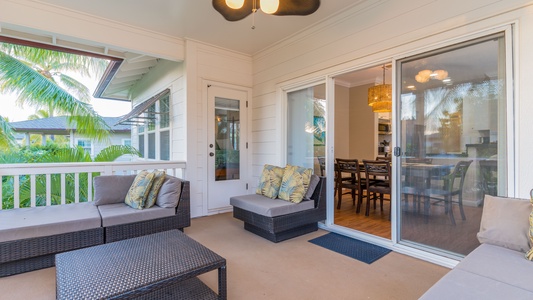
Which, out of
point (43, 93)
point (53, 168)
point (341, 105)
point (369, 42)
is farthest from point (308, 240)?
point (43, 93)

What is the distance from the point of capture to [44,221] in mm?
2400

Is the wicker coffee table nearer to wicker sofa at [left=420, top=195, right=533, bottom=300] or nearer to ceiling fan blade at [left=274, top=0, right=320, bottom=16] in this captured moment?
wicker sofa at [left=420, top=195, right=533, bottom=300]

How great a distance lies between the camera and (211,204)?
14.7ft

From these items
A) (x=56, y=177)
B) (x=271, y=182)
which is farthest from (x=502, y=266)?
(x=56, y=177)

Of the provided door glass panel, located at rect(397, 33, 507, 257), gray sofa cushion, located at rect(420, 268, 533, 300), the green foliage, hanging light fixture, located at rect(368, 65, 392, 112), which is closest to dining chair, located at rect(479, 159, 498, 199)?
door glass panel, located at rect(397, 33, 507, 257)

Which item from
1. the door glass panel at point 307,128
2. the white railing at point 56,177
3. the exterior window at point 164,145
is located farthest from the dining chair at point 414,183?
the exterior window at point 164,145

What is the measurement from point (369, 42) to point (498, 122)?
5.20ft

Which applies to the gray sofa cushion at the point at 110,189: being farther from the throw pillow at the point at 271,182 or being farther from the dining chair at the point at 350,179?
the dining chair at the point at 350,179

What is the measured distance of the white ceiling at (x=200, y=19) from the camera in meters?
3.21

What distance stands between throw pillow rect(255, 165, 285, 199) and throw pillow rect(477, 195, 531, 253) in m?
2.21

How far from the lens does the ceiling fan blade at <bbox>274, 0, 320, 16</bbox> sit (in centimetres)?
270

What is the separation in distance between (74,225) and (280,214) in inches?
82.5

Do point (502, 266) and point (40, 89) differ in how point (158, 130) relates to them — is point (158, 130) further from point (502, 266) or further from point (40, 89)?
point (502, 266)

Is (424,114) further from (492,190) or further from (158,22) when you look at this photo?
(158,22)
